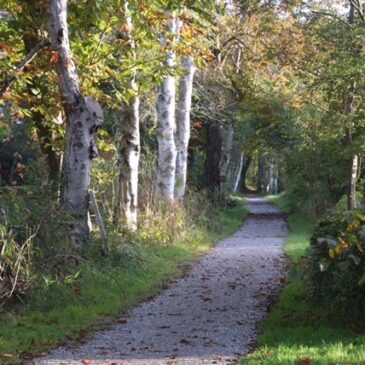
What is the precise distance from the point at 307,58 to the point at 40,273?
37.5 ft

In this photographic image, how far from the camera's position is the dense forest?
8.40 meters

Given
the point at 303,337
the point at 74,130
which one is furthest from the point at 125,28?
the point at 303,337

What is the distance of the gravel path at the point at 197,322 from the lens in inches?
270

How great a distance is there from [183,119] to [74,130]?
480 inches

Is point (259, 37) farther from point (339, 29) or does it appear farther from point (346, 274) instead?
point (346, 274)

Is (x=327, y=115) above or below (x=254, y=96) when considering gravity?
below

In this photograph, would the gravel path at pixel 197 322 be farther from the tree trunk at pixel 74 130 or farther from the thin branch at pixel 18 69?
the thin branch at pixel 18 69

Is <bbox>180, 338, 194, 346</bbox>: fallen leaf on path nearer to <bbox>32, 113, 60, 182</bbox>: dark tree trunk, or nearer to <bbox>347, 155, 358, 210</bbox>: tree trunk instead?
<bbox>32, 113, 60, 182</bbox>: dark tree trunk

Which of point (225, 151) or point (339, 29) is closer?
point (339, 29)

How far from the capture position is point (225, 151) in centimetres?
3494

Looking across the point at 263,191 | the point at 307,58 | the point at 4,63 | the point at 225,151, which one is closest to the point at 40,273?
the point at 4,63

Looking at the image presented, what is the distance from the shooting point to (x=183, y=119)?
2262 cm

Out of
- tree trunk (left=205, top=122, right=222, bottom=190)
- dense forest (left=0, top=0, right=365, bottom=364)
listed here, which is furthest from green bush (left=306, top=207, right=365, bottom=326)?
tree trunk (left=205, top=122, right=222, bottom=190)

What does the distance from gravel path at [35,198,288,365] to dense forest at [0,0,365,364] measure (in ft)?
1.77
